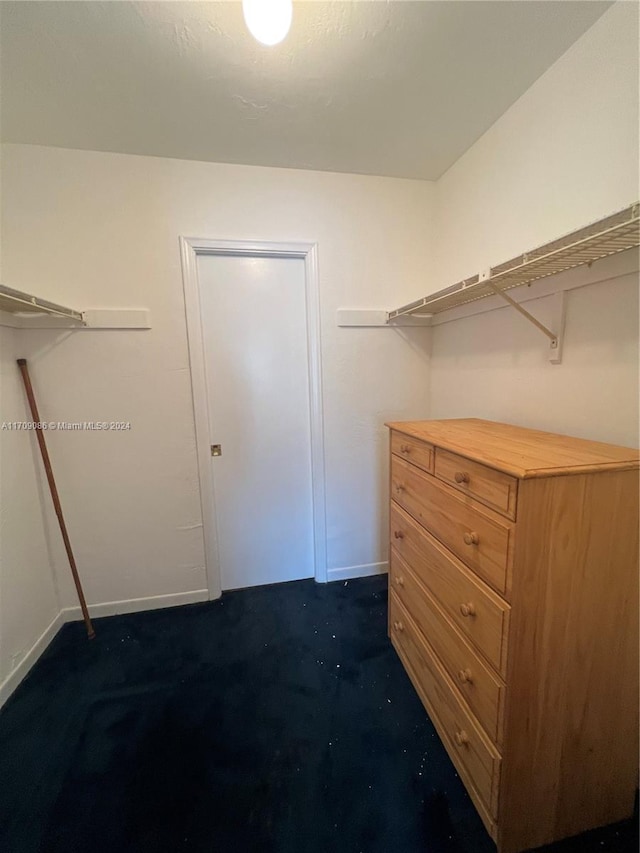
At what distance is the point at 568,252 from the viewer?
95 cm

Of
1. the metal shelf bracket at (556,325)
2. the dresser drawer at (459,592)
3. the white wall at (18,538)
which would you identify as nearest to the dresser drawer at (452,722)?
the dresser drawer at (459,592)

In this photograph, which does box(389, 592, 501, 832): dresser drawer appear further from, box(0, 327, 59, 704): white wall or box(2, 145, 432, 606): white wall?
box(0, 327, 59, 704): white wall

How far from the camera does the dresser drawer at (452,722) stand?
97cm

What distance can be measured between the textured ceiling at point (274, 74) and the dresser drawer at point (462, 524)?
5.05ft

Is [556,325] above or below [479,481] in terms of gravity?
above

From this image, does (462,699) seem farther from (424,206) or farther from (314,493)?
(424,206)

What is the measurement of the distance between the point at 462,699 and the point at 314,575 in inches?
50.7

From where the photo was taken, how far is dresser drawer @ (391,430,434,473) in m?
1.23

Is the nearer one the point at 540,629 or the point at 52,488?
the point at 540,629

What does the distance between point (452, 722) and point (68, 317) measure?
2.40 m

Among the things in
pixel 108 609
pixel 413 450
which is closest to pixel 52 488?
pixel 108 609

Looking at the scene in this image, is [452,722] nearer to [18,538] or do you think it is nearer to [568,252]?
[568,252]

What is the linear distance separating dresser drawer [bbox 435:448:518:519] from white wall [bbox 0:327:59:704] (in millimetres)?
1972

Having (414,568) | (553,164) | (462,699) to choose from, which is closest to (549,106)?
(553,164)
